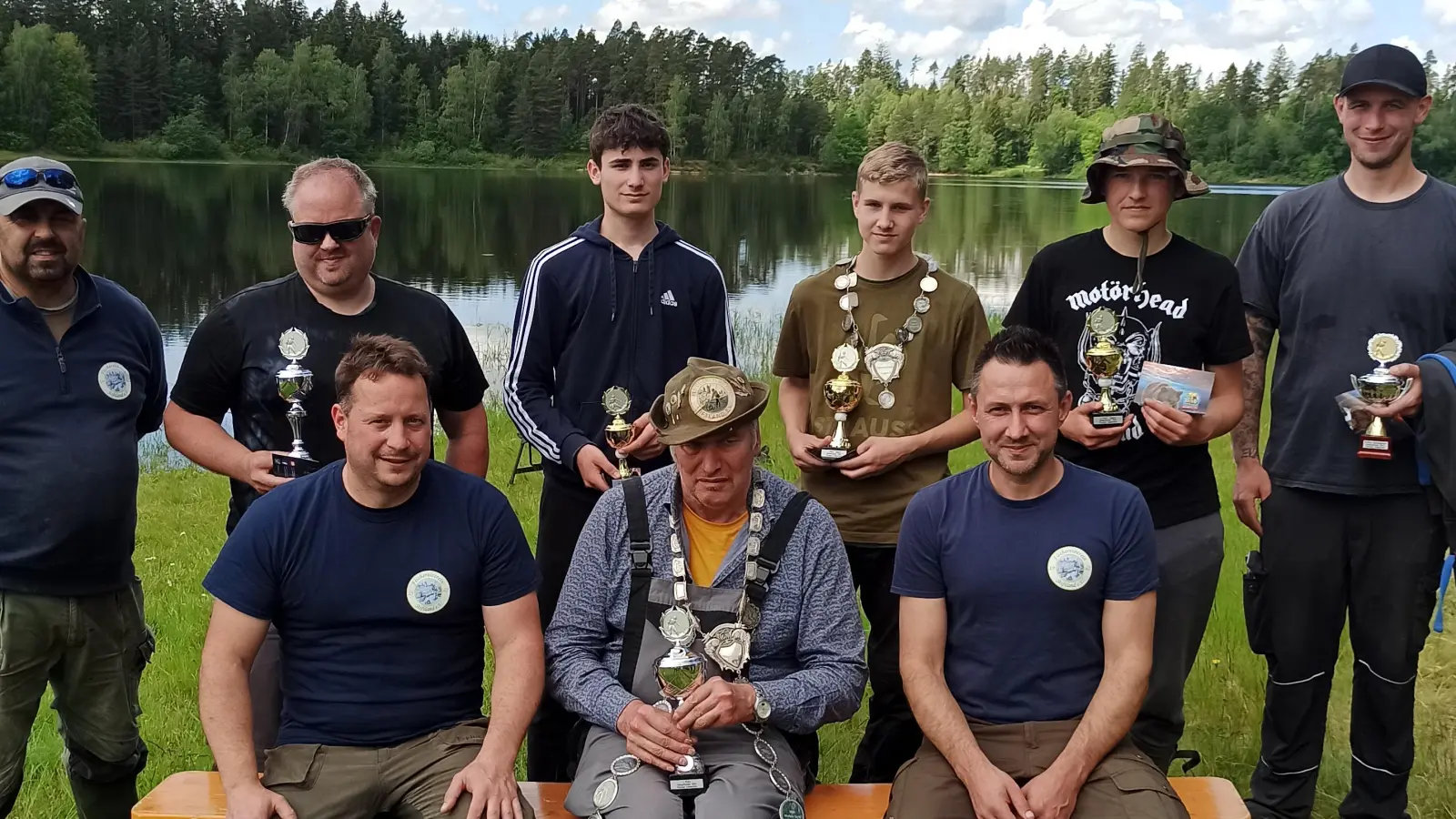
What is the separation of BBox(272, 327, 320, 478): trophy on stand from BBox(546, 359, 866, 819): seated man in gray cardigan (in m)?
0.97

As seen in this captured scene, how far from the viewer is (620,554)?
3.63 meters

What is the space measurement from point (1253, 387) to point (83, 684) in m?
→ 4.34

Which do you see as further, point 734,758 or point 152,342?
point 152,342

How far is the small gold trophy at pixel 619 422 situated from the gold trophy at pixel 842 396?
0.70 metres

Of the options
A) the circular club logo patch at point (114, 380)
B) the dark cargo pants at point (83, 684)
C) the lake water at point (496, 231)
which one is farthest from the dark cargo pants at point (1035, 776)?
the lake water at point (496, 231)

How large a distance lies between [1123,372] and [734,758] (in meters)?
1.89

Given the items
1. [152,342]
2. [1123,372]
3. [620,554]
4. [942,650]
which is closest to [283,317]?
[152,342]

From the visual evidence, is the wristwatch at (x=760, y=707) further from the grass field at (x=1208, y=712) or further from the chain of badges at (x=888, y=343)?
the grass field at (x=1208, y=712)

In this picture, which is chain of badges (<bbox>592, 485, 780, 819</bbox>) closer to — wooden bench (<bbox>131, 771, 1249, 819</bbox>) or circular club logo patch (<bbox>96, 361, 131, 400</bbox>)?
wooden bench (<bbox>131, 771, 1249, 819</bbox>)

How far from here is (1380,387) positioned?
157 inches

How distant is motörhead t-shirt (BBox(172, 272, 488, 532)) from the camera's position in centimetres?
400

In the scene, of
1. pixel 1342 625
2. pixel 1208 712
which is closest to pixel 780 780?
pixel 1342 625

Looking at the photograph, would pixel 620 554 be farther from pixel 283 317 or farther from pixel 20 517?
pixel 20 517

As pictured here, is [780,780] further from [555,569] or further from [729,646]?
[555,569]
